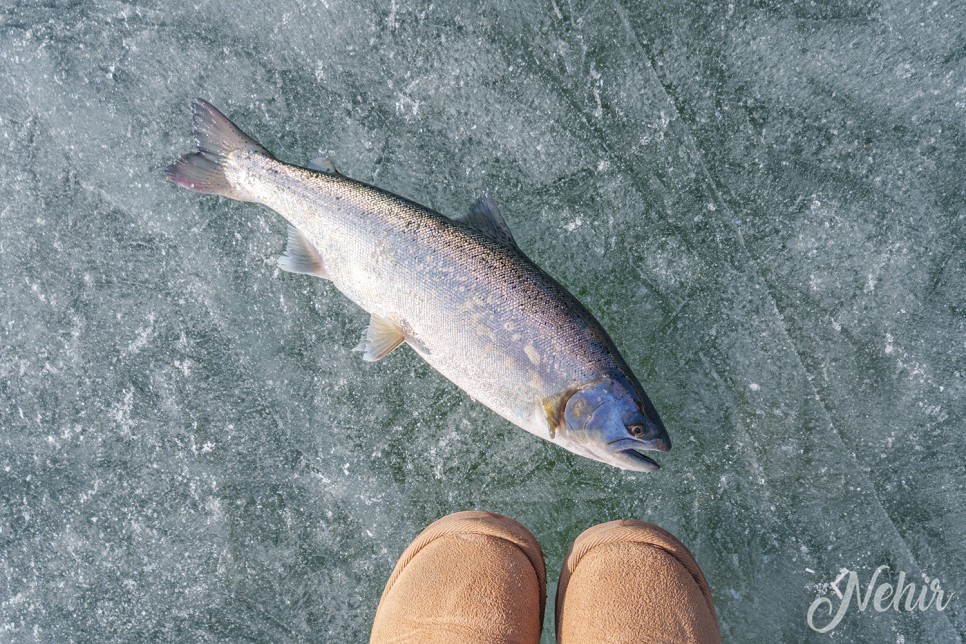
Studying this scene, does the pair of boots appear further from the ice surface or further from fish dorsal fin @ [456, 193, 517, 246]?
fish dorsal fin @ [456, 193, 517, 246]

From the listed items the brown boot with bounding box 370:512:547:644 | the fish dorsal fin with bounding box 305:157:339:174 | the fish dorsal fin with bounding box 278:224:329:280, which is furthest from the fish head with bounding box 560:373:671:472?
the fish dorsal fin with bounding box 305:157:339:174

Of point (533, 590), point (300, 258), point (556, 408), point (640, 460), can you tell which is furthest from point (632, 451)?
point (300, 258)

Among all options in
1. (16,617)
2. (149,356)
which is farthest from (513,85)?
(16,617)

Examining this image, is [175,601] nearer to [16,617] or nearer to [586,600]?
[16,617]

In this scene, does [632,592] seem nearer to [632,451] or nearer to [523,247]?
[632,451]

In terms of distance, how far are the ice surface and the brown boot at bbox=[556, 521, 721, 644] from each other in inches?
12.2

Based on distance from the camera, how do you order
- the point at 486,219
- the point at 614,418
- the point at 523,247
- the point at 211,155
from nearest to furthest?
the point at 614,418, the point at 486,219, the point at 211,155, the point at 523,247

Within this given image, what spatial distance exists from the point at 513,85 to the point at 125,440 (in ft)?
6.38

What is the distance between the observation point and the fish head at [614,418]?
167cm

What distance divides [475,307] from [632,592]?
0.92 metres

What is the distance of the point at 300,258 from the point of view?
192 centimetres

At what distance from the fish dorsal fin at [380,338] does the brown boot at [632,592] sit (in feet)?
2.87

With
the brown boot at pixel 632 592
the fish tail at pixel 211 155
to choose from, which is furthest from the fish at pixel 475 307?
the brown boot at pixel 632 592

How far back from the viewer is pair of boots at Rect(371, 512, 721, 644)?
169 centimetres
